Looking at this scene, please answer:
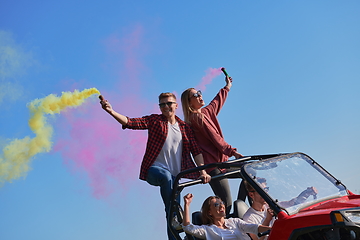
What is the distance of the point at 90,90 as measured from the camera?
7133 millimetres

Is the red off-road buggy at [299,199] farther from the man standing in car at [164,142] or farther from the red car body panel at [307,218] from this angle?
the man standing in car at [164,142]

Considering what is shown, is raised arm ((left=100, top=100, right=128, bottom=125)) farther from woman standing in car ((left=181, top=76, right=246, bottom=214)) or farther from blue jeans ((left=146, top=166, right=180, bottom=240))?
woman standing in car ((left=181, top=76, right=246, bottom=214))

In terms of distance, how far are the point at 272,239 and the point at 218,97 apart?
3.48m

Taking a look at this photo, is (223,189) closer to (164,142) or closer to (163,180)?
(163,180)

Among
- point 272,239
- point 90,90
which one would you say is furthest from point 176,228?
point 90,90

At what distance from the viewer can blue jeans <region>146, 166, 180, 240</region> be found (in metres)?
5.40

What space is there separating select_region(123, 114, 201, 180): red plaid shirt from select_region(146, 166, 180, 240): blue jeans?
0.17 meters

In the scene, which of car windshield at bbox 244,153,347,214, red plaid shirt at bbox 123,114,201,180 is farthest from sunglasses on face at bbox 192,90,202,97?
car windshield at bbox 244,153,347,214

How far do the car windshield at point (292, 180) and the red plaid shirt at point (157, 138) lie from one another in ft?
6.02

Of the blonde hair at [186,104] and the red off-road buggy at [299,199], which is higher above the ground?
the blonde hair at [186,104]

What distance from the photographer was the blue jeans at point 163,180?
17.7 feet

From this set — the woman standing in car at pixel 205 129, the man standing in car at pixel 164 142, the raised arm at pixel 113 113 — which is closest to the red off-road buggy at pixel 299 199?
the man standing in car at pixel 164 142

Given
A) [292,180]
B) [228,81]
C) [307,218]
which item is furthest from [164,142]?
[307,218]

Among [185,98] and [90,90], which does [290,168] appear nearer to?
[185,98]
